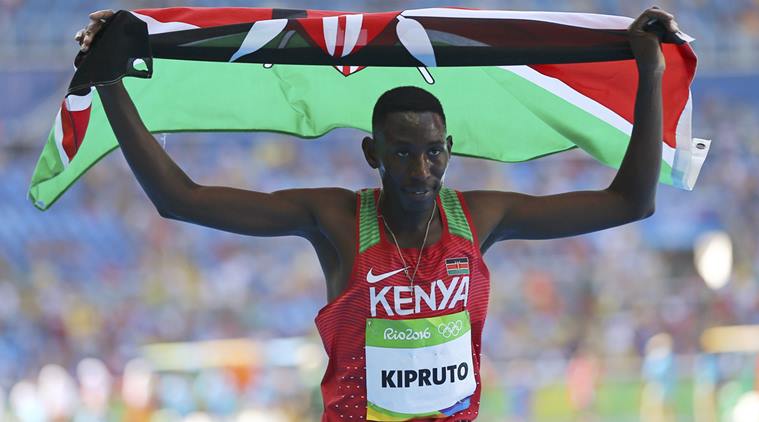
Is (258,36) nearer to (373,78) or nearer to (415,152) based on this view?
(415,152)

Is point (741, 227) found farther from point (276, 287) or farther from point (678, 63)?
point (678, 63)

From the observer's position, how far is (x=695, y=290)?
14.1 metres

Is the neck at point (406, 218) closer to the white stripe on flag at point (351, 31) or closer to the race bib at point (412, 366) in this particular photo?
the race bib at point (412, 366)

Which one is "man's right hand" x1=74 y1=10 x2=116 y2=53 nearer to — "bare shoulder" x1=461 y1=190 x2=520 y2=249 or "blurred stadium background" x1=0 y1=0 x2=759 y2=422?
"bare shoulder" x1=461 y1=190 x2=520 y2=249

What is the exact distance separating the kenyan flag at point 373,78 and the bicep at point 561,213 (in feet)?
1.23

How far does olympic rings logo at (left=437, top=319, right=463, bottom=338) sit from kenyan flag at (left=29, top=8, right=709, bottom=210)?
27.1 inches

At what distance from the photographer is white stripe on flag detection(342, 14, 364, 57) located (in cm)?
320

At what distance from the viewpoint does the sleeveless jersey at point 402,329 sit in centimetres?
306

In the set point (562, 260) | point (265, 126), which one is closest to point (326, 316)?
point (265, 126)

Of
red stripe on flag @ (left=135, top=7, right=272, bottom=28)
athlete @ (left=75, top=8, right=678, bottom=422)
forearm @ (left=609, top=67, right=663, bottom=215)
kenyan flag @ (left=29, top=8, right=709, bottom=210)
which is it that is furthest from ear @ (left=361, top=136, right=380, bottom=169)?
forearm @ (left=609, top=67, right=663, bottom=215)

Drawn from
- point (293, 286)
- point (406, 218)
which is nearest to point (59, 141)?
point (406, 218)

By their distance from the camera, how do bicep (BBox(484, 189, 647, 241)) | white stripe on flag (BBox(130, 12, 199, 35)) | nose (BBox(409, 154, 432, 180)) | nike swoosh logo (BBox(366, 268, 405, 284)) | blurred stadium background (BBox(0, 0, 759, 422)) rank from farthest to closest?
blurred stadium background (BBox(0, 0, 759, 422))
bicep (BBox(484, 189, 647, 241))
white stripe on flag (BBox(130, 12, 199, 35))
nike swoosh logo (BBox(366, 268, 405, 284))
nose (BBox(409, 154, 432, 180))

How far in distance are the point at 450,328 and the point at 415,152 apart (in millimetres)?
472

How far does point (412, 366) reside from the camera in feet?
10.1
